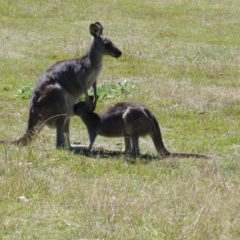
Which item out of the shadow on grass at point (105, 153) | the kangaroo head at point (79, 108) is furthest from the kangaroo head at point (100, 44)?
the shadow on grass at point (105, 153)

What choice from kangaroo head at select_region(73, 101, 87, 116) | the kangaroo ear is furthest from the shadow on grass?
the kangaroo ear

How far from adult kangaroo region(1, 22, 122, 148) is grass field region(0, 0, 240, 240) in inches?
10.1

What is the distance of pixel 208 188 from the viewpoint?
23.7ft

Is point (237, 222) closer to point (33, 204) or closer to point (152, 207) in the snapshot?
point (152, 207)

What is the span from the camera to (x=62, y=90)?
9320mm

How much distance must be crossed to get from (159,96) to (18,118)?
8.17 ft

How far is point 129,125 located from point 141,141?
1056 mm

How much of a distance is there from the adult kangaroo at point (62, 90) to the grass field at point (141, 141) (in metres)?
0.26

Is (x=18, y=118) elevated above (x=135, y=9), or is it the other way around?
(x=135, y=9)

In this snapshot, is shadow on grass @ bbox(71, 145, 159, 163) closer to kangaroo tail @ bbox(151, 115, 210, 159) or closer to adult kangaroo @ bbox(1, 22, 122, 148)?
kangaroo tail @ bbox(151, 115, 210, 159)

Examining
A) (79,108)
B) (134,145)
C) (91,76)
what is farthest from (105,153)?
(91,76)

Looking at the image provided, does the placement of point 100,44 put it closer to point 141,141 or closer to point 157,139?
point 141,141

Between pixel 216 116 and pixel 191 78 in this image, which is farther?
pixel 191 78

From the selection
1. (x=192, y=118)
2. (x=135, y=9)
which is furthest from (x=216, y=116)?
(x=135, y=9)
